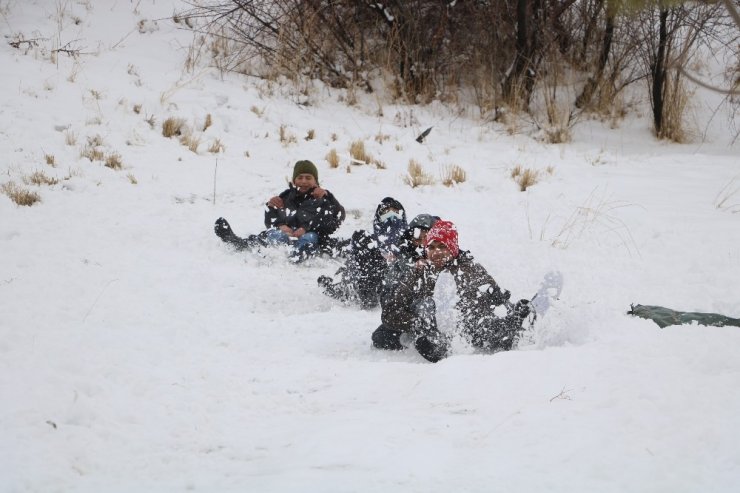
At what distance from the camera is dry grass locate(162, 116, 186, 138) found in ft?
26.1

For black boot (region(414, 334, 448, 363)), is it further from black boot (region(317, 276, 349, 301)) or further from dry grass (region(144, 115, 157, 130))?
dry grass (region(144, 115, 157, 130))

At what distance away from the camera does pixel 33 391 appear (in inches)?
104

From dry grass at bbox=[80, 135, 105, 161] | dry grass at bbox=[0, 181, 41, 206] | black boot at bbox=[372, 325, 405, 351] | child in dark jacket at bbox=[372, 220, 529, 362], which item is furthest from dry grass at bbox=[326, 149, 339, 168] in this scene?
black boot at bbox=[372, 325, 405, 351]

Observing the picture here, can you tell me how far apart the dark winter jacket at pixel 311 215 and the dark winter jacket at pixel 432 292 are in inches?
76.5

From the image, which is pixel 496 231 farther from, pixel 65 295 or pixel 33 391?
pixel 33 391

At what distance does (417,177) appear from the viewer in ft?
23.9

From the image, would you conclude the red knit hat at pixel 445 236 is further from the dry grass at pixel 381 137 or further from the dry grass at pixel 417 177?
the dry grass at pixel 381 137

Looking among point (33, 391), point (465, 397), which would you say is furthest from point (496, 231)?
point (33, 391)

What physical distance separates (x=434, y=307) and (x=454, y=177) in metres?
3.73

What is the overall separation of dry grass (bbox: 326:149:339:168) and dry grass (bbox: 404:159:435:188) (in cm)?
92

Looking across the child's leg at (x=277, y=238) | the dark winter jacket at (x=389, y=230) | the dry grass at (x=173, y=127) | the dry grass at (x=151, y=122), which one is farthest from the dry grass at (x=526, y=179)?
the dry grass at (x=151, y=122)

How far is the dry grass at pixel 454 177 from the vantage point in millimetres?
7213

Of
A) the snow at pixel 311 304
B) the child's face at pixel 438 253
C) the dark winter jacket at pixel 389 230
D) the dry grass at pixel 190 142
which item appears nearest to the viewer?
the snow at pixel 311 304

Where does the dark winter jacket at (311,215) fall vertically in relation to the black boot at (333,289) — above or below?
above
